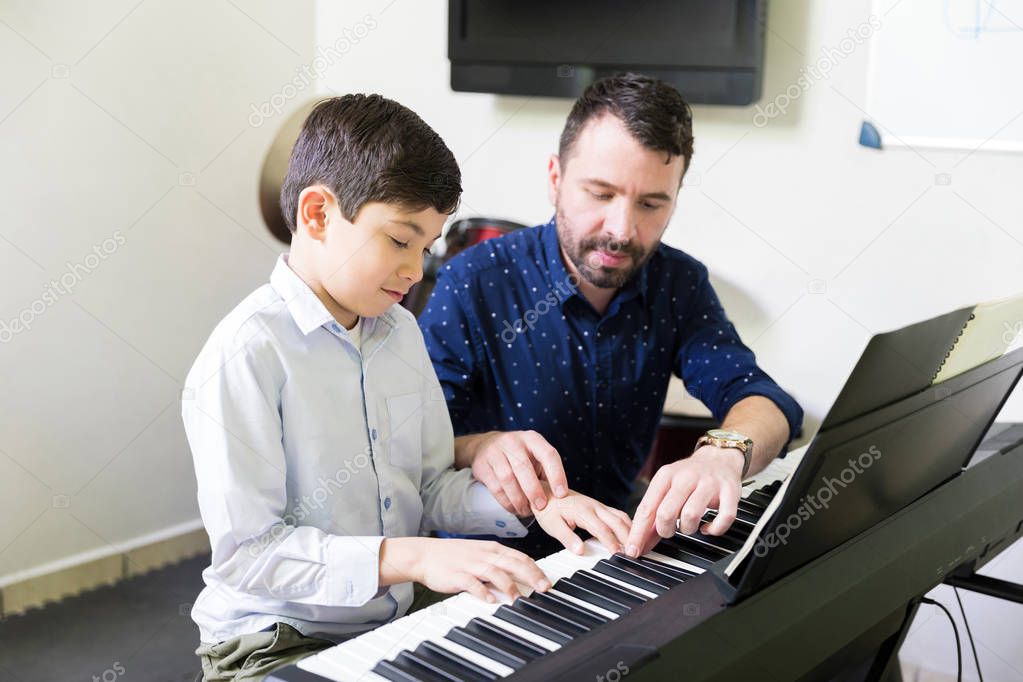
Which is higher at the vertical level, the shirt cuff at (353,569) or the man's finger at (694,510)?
the man's finger at (694,510)

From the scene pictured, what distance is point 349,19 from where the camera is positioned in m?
3.13

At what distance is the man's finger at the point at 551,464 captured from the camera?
1379 millimetres

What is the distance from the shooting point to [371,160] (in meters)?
1.31

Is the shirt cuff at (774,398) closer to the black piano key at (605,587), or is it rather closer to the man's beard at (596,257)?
the man's beard at (596,257)

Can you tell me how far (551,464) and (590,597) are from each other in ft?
1.02

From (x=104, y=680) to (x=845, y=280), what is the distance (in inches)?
74.0

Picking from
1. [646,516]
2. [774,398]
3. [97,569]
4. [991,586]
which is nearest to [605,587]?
[646,516]

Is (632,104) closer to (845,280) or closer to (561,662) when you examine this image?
(845,280)

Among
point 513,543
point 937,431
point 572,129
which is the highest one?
point 572,129

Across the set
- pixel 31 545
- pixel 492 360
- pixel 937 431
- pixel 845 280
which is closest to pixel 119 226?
pixel 31 545

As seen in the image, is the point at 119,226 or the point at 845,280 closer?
the point at 845,280

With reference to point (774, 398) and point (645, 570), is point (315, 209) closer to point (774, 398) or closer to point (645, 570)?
point (645, 570)

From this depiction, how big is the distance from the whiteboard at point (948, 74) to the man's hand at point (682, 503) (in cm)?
124

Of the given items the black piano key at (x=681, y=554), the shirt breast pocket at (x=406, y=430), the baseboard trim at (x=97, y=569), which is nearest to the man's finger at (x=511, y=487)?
the shirt breast pocket at (x=406, y=430)
